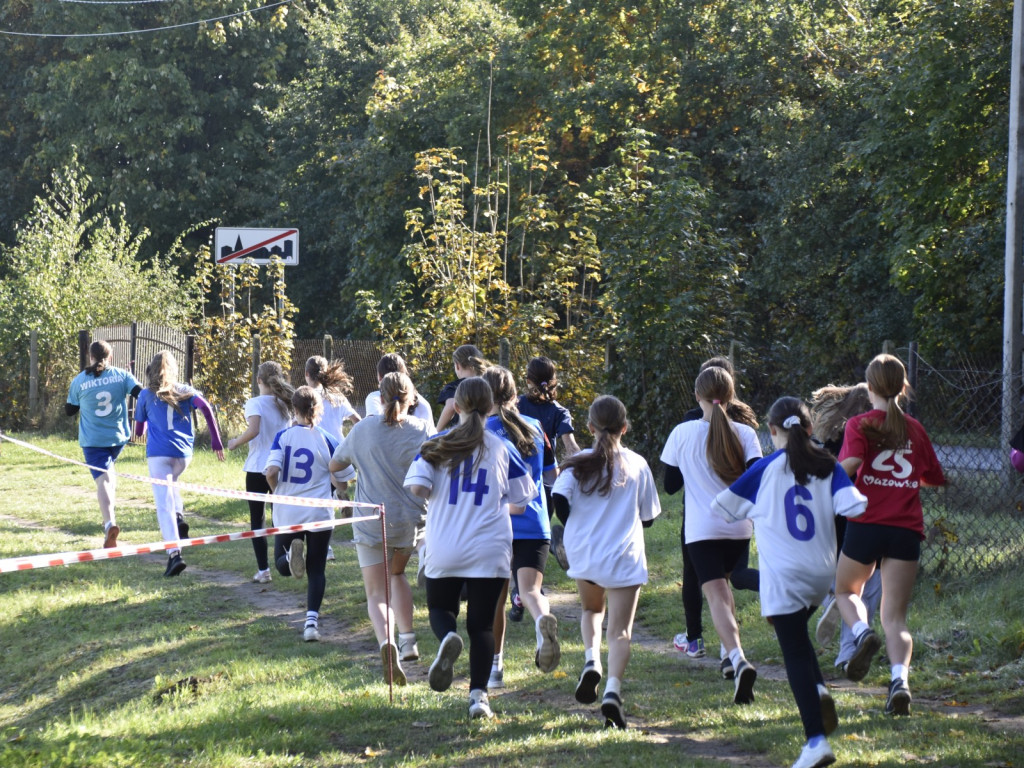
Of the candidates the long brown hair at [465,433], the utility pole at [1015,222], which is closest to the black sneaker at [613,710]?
the long brown hair at [465,433]

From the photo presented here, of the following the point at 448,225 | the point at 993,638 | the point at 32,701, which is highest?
the point at 448,225

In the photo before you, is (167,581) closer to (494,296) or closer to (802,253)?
(494,296)

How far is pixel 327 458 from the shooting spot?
835 centimetres

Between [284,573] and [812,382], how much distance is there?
7.13 meters

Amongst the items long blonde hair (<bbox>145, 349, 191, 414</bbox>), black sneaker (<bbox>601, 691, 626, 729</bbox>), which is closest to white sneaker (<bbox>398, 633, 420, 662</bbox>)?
black sneaker (<bbox>601, 691, 626, 729</bbox>)

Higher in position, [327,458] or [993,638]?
[327,458]

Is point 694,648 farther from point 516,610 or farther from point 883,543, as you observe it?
point 883,543

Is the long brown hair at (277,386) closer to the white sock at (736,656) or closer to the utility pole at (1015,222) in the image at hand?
the white sock at (736,656)

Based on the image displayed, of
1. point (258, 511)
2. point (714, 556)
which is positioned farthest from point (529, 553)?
point (258, 511)

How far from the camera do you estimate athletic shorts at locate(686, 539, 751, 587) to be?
264 inches

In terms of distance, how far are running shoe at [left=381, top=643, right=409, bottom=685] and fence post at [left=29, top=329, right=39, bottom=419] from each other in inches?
726

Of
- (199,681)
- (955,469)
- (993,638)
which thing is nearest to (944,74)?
(955,469)

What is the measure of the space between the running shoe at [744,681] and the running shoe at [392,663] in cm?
182

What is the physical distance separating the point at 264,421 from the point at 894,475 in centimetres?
529
